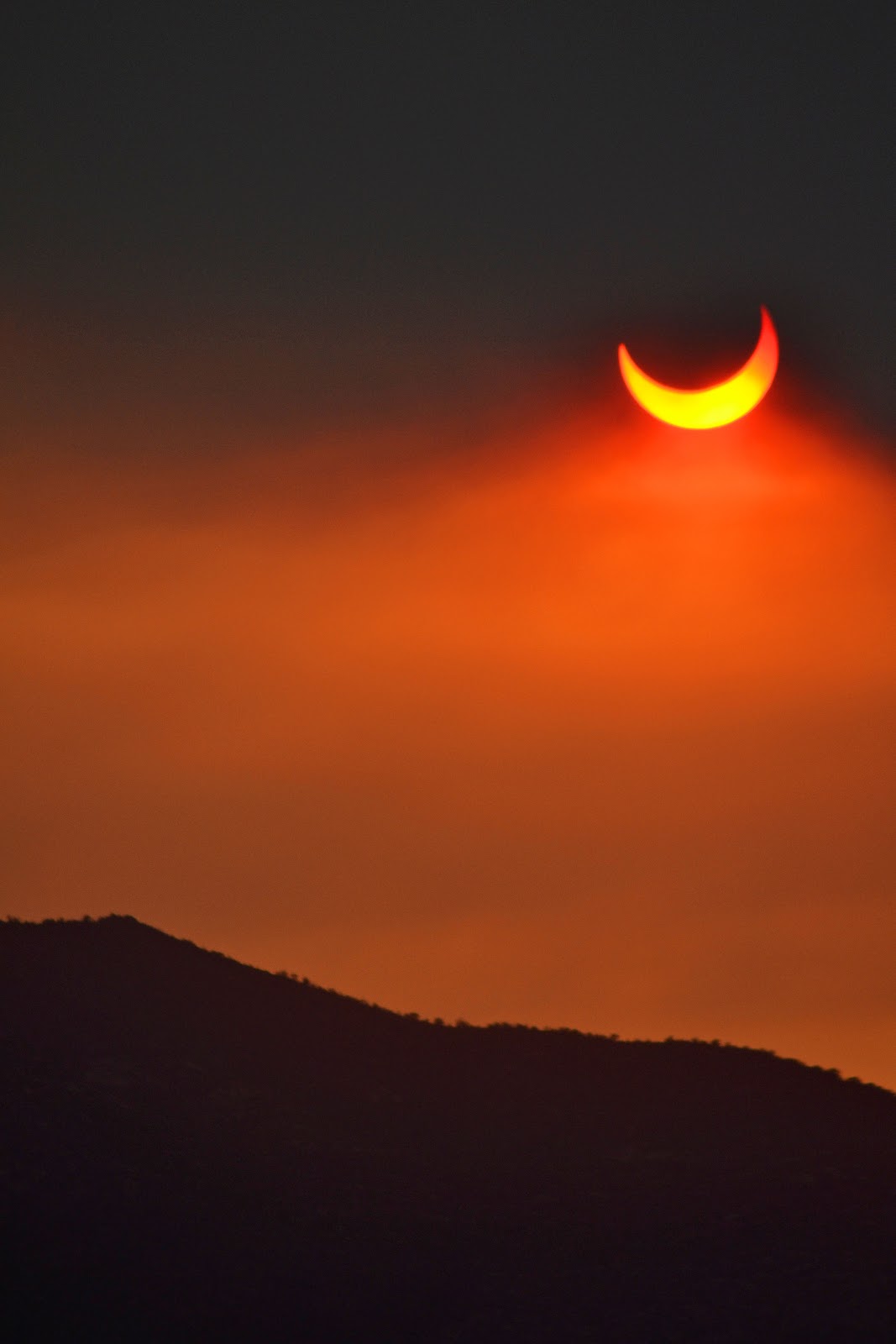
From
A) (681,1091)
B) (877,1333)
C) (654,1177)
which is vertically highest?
(681,1091)

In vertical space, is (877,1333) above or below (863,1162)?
below

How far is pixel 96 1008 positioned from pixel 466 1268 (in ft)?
45.3

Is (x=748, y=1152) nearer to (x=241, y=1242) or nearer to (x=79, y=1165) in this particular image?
(x=241, y=1242)

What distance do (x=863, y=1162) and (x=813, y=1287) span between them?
7319mm

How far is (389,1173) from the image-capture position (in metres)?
42.8

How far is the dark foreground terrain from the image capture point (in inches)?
1438

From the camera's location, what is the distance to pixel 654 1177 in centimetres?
4303

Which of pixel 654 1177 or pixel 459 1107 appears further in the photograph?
pixel 459 1107

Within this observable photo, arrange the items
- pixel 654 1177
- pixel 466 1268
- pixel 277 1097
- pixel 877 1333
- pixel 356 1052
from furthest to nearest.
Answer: pixel 356 1052 < pixel 277 1097 < pixel 654 1177 < pixel 466 1268 < pixel 877 1333

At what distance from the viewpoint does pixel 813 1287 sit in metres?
37.5

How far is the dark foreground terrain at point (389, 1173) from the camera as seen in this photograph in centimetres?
3653

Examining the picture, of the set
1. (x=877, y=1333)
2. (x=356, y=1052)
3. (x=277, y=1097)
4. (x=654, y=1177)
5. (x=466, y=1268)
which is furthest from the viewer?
(x=356, y=1052)

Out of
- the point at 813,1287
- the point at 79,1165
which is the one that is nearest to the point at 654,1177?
the point at 813,1287

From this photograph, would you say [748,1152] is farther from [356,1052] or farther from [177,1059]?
[177,1059]
